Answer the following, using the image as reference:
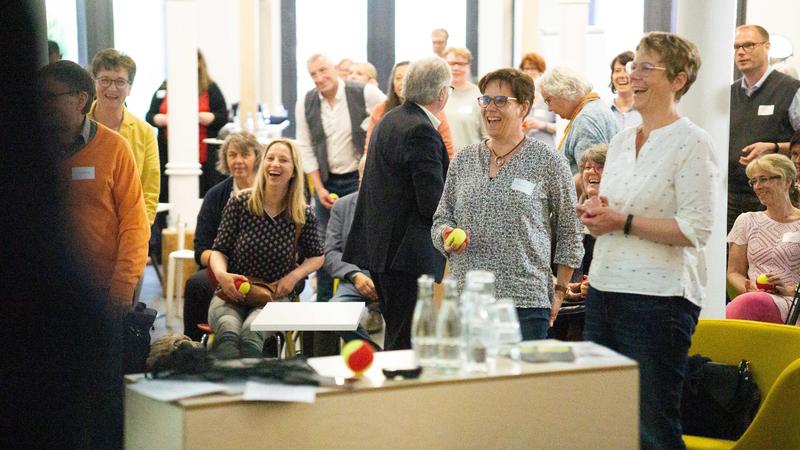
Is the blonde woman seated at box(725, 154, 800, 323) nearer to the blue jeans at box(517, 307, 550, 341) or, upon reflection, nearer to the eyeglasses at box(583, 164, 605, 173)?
the eyeglasses at box(583, 164, 605, 173)

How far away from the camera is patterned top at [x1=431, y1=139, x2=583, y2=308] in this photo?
320cm

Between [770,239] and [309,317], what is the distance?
2.13 metres

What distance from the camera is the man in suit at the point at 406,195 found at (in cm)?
385

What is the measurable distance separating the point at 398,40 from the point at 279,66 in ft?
4.74

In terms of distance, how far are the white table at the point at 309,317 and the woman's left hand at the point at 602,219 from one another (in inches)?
40.0

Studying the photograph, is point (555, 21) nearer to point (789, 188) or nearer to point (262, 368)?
point (789, 188)

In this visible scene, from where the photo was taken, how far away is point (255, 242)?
4.56 metres

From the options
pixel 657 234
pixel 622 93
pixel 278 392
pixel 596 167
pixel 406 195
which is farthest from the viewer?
pixel 622 93

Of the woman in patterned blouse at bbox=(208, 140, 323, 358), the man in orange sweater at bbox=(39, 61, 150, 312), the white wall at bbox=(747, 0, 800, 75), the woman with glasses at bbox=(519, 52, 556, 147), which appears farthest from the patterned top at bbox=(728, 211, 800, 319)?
the white wall at bbox=(747, 0, 800, 75)

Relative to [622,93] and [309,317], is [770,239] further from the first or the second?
[309,317]

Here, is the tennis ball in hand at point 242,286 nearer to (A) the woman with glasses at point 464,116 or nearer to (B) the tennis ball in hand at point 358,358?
(A) the woman with glasses at point 464,116

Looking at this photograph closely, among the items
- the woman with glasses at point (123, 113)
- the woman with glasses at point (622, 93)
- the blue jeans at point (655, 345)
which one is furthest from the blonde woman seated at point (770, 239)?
the woman with glasses at point (123, 113)

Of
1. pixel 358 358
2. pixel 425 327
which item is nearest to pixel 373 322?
pixel 425 327

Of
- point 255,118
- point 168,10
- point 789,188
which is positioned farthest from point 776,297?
point 255,118
